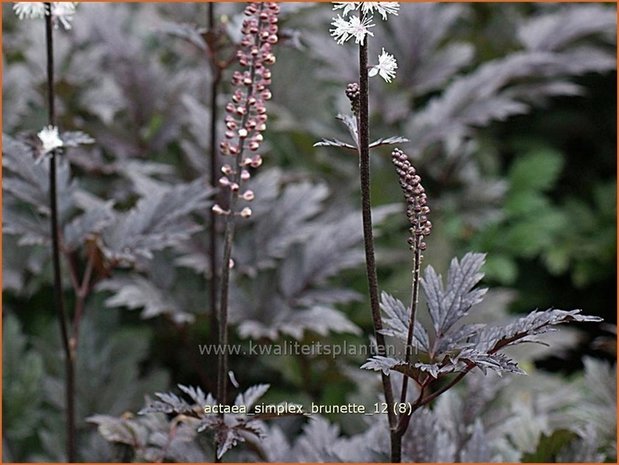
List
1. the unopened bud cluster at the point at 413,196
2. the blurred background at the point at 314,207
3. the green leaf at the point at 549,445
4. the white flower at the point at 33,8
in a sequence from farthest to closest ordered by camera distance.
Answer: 1. the blurred background at the point at 314,207
2. the green leaf at the point at 549,445
3. the white flower at the point at 33,8
4. the unopened bud cluster at the point at 413,196

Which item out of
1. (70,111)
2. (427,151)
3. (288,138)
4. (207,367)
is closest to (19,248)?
(70,111)

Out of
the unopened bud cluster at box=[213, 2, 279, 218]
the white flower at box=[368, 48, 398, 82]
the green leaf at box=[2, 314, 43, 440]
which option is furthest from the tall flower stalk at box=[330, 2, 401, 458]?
the green leaf at box=[2, 314, 43, 440]

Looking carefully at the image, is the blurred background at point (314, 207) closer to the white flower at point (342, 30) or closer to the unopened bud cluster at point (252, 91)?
the unopened bud cluster at point (252, 91)

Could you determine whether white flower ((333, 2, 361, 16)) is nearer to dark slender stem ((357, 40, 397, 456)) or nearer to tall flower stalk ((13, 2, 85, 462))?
dark slender stem ((357, 40, 397, 456))

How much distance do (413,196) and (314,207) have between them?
2.83 feet

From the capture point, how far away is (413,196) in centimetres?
94

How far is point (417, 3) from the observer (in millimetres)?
2316

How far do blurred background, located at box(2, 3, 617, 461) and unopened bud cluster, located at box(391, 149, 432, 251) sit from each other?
46 cm

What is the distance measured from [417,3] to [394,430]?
1.54m

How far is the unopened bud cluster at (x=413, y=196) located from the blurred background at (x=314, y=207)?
46 cm

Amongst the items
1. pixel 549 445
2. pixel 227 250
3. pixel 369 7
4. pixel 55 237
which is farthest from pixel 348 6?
pixel 549 445

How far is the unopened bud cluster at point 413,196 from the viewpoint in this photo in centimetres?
92

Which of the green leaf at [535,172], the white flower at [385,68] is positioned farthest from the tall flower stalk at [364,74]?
the green leaf at [535,172]

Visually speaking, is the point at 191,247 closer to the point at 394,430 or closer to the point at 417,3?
the point at 394,430
